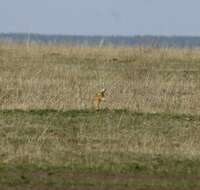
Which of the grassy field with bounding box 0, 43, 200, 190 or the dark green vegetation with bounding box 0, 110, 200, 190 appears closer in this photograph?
the dark green vegetation with bounding box 0, 110, 200, 190

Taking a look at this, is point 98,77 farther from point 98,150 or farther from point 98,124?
point 98,150

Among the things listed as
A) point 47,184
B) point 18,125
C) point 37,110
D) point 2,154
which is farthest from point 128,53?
point 47,184

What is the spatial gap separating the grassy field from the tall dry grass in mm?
26

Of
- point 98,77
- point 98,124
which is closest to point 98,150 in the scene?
point 98,124

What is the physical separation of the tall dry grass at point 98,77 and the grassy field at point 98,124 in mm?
26

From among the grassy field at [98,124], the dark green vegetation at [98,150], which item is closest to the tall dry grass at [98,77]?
the grassy field at [98,124]

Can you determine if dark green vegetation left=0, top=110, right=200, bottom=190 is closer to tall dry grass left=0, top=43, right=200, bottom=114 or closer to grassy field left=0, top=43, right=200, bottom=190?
grassy field left=0, top=43, right=200, bottom=190

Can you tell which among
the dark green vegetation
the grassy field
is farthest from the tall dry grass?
the dark green vegetation

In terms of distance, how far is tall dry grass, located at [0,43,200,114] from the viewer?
61.4 ft

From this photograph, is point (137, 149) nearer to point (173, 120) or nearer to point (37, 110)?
point (173, 120)

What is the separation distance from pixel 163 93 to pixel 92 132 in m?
5.61

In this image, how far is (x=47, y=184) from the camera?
11.1 meters

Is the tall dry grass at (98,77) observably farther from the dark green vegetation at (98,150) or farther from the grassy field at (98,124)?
the dark green vegetation at (98,150)

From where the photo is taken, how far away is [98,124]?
15734mm
